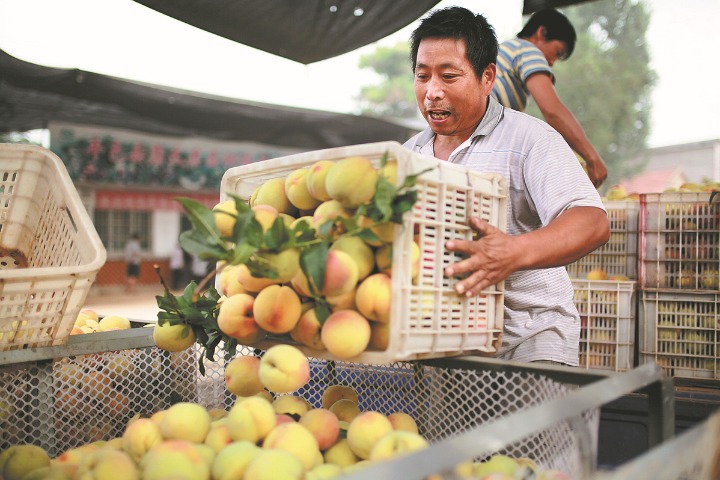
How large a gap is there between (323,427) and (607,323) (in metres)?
2.15

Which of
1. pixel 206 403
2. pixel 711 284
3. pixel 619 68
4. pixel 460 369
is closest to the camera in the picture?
pixel 460 369

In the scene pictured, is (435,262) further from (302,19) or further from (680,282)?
(302,19)

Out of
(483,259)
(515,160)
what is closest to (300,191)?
(483,259)

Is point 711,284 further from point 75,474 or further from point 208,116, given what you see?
point 208,116

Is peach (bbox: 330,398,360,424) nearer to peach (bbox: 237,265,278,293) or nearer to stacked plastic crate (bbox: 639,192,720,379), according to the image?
peach (bbox: 237,265,278,293)

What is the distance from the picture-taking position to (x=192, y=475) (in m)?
1.17

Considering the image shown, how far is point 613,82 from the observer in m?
20.4

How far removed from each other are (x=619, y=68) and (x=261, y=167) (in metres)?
22.0

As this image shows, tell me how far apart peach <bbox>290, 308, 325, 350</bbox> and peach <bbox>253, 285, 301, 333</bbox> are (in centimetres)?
2

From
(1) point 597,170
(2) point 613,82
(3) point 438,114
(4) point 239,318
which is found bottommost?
(4) point 239,318

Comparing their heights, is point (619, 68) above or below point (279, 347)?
above

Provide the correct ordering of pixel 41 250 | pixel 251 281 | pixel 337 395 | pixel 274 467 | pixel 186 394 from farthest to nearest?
pixel 41 250 < pixel 186 394 < pixel 337 395 < pixel 251 281 < pixel 274 467

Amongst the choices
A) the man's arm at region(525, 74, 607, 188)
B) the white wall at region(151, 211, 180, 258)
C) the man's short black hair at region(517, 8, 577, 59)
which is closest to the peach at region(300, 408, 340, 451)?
the man's arm at region(525, 74, 607, 188)

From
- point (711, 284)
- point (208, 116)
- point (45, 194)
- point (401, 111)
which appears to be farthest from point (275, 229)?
point (401, 111)
